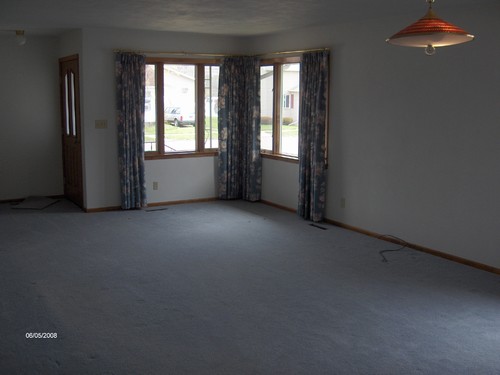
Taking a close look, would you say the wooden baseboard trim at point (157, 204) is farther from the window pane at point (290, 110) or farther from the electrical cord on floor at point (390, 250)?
the electrical cord on floor at point (390, 250)

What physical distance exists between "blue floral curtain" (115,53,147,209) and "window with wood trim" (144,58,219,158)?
0.30m

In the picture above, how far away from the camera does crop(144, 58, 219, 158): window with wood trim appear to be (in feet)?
26.2

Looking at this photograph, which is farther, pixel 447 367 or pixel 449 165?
pixel 449 165

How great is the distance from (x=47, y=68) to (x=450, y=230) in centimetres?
622

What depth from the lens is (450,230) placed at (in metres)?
5.58

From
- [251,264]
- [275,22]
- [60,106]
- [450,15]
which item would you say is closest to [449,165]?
[450,15]

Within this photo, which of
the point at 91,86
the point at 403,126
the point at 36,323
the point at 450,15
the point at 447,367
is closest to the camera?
the point at 447,367

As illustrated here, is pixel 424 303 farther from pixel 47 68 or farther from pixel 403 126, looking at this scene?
pixel 47 68

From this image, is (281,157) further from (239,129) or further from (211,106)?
(211,106)

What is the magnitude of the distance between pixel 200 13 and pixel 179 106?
252 cm

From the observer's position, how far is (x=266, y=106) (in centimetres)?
831

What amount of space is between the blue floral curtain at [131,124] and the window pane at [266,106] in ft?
5.79

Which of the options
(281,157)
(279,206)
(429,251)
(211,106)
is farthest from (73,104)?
(429,251)

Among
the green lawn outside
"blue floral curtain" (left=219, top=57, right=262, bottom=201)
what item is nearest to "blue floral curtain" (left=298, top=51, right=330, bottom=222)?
the green lawn outside
